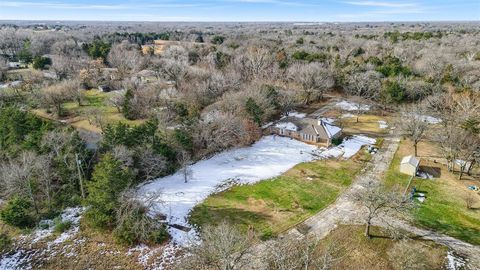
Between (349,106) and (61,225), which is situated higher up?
(349,106)

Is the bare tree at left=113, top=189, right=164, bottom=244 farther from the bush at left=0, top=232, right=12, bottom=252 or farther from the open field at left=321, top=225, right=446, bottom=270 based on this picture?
the open field at left=321, top=225, right=446, bottom=270

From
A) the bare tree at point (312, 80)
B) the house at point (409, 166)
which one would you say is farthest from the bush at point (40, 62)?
the house at point (409, 166)

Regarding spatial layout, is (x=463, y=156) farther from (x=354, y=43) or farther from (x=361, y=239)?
(x=354, y=43)

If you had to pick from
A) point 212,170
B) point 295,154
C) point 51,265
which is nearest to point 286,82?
point 295,154

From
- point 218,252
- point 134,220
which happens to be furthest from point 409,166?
point 134,220

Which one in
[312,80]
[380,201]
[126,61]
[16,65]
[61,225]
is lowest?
[61,225]

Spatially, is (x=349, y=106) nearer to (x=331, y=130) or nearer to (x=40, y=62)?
(x=331, y=130)

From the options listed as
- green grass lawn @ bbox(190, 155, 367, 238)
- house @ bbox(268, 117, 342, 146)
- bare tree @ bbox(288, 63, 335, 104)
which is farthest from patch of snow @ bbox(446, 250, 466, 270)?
bare tree @ bbox(288, 63, 335, 104)

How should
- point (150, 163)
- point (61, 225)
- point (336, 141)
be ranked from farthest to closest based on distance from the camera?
point (336, 141) < point (150, 163) < point (61, 225)
